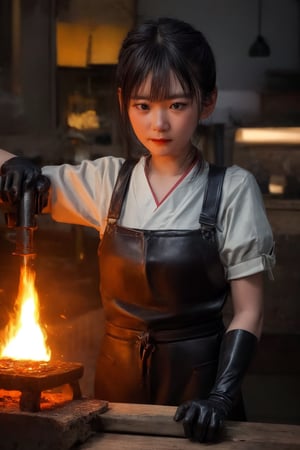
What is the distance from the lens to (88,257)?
484 cm

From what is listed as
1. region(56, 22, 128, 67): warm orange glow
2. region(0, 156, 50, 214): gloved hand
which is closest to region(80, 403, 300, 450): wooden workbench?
region(0, 156, 50, 214): gloved hand

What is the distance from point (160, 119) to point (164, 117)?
0.01m

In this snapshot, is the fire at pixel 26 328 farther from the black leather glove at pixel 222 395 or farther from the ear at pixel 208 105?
the ear at pixel 208 105

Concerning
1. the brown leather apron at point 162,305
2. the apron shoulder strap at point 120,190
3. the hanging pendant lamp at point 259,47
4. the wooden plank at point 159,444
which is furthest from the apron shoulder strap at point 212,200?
the hanging pendant lamp at point 259,47

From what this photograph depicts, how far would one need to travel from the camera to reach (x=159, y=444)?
2424mm

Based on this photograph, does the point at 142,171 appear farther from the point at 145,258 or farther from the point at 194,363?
the point at 194,363

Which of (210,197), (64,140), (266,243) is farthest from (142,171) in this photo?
(64,140)

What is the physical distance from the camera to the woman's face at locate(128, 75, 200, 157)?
2635 mm

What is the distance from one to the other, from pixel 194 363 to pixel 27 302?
0.54 meters

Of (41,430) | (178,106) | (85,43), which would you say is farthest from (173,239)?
(85,43)

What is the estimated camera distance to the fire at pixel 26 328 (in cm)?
272

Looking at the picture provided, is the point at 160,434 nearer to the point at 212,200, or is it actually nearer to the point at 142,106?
the point at 212,200

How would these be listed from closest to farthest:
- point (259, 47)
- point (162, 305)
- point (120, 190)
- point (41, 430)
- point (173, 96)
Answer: point (41, 430) < point (173, 96) < point (162, 305) < point (120, 190) < point (259, 47)

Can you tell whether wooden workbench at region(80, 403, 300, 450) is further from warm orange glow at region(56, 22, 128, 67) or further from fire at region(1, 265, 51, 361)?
warm orange glow at region(56, 22, 128, 67)
